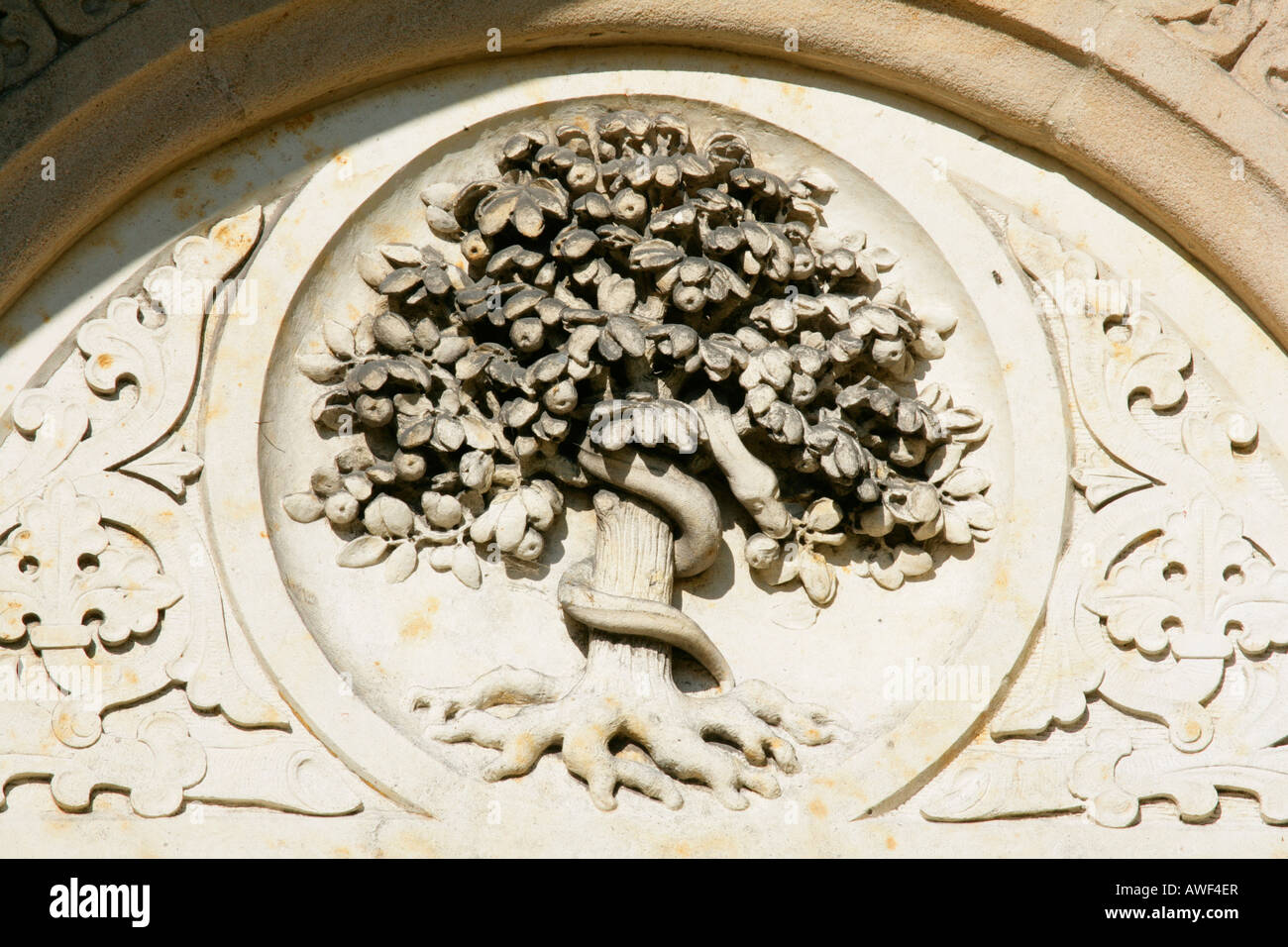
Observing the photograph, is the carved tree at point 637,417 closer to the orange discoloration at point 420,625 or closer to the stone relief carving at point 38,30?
the orange discoloration at point 420,625

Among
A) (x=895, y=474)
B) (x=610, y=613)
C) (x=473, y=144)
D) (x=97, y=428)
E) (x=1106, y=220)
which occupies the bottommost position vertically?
(x=610, y=613)

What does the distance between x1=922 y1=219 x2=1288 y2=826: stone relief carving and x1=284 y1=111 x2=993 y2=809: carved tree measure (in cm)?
26

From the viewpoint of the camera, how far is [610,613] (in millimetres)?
3758

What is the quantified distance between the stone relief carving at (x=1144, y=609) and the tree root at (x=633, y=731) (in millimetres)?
346

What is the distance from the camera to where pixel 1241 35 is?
3.92 meters

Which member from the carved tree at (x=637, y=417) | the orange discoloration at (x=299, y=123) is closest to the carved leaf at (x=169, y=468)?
the carved tree at (x=637, y=417)

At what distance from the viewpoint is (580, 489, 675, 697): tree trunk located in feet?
12.3

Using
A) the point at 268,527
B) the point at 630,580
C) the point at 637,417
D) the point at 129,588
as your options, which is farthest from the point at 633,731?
the point at 129,588

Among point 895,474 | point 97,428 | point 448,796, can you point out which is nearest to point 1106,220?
point 895,474

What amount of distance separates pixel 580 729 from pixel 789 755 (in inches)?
16.8

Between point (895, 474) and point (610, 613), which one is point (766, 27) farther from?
point (610, 613)

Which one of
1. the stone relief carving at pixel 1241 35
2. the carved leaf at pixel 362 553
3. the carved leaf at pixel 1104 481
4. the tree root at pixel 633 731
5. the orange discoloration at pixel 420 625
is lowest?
the tree root at pixel 633 731

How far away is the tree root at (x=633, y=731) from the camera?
3666 millimetres

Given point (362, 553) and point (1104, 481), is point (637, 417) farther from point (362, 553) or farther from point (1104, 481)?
point (1104, 481)
